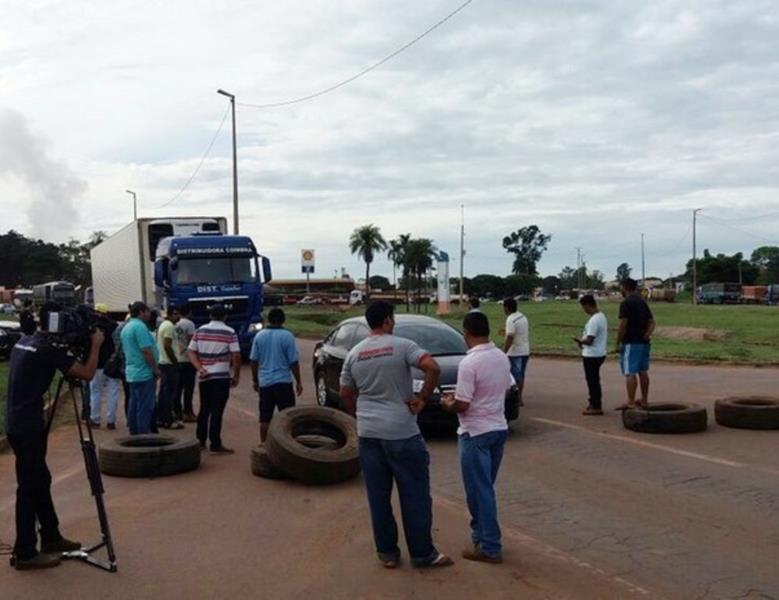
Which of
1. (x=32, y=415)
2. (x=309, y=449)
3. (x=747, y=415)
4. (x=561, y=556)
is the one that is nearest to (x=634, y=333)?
(x=747, y=415)

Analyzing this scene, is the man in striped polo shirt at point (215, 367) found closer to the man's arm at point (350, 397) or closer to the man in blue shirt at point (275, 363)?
the man in blue shirt at point (275, 363)

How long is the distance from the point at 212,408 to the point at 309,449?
2050mm

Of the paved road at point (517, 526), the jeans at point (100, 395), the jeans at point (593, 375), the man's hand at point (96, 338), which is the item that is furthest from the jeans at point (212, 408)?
the jeans at point (593, 375)

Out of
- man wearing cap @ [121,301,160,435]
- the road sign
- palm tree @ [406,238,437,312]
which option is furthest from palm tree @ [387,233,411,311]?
man wearing cap @ [121,301,160,435]

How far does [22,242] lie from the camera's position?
412 ft

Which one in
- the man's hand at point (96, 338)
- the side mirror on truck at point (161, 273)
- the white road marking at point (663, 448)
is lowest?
the white road marking at point (663, 448)

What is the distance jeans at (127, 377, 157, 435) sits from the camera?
34.2ft

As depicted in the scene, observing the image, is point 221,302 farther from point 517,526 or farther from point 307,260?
point 307,260

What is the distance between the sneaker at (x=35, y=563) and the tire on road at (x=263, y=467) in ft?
9.83

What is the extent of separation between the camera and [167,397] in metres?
12.2

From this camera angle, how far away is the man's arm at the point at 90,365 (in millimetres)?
5793

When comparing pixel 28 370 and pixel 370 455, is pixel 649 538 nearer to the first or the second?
pixel 370 455

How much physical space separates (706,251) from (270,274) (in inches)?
5236

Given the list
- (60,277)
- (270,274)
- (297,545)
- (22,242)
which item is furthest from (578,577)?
(22,242)
